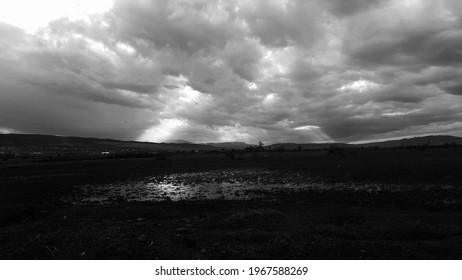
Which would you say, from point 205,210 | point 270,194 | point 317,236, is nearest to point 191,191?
point 270,194

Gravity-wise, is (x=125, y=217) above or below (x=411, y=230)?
below

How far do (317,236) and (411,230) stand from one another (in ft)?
12.4

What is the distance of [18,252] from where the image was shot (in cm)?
938

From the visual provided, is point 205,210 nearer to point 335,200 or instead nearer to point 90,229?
point 90,229

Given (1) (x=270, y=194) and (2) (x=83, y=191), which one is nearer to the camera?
(1) (x=270, y=194)

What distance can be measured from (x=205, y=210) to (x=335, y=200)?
8.55 metres

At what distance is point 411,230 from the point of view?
10.5 metres

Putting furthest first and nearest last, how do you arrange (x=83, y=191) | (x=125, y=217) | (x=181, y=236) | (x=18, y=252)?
(x=83, y=191), (x=125, y=217), (x=181, y=236), (x=18, y=252)

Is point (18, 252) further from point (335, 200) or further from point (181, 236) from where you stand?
point (335, 200)

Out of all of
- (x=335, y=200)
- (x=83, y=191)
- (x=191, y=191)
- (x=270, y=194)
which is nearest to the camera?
(x=335, y=200)
